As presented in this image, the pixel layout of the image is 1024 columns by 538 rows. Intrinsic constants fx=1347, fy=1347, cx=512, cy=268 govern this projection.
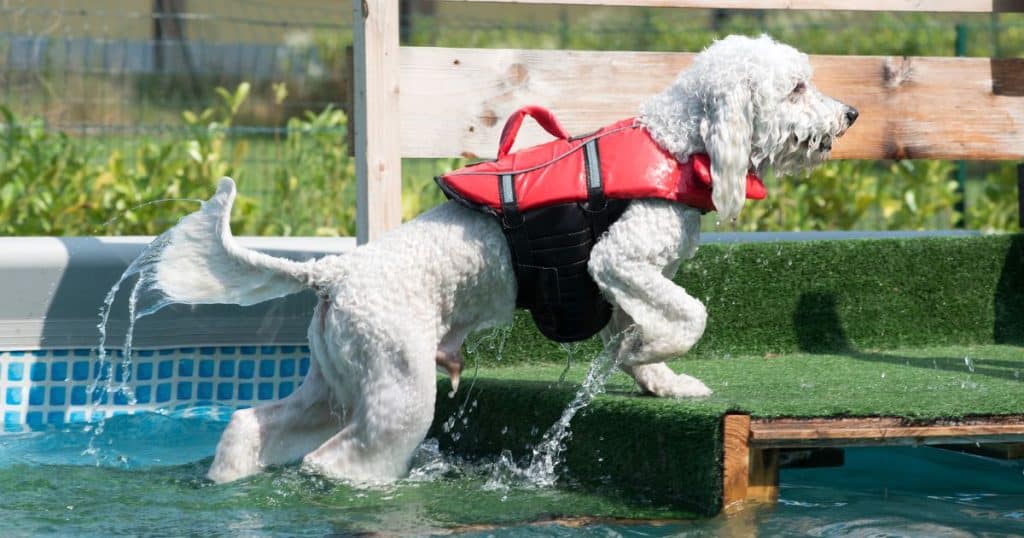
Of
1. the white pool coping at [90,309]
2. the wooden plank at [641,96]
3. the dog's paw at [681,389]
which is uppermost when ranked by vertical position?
the wooden plank at [641,96]

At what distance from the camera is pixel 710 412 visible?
11.6 feet

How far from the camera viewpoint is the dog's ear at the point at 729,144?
3.78m

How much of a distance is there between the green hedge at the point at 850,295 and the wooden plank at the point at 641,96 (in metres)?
0.41

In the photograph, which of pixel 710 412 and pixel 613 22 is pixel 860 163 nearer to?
pixel 710 412

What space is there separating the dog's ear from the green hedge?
1559 mm

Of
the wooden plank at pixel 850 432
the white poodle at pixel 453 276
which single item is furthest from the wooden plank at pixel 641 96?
the wooden plank at pixel 850 432

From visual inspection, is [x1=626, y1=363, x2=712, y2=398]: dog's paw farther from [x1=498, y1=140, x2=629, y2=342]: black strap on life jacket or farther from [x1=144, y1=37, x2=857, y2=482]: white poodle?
[x1=498, y1=140, x2=629, y2=342]: black strap on life jacket

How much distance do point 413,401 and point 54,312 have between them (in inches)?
84.3

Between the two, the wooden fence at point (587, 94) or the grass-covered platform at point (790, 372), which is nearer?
the grass-covered platform at point (790, 372)

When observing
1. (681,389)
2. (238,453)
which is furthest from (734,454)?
(238,453)

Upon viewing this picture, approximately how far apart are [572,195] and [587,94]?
1529 mm

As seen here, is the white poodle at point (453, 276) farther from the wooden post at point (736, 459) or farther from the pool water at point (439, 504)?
the wooden post at point (736, 459)

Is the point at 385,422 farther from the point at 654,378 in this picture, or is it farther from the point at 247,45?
the point at 247,45

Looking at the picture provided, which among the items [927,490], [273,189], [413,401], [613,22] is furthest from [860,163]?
[613,22]
